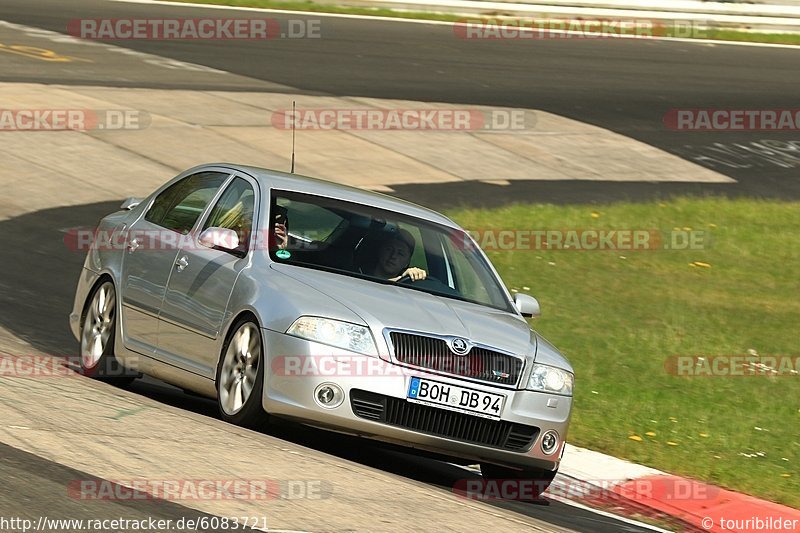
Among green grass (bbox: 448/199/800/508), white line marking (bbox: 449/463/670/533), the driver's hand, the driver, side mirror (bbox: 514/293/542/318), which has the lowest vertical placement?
green grass (bbox: 448/199/800/508)

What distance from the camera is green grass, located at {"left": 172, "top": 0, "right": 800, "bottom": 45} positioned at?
31.5m

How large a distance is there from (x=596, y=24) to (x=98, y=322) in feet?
79.9

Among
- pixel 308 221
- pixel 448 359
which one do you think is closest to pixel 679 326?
pixel 308 221

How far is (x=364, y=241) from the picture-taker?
8.95 metres

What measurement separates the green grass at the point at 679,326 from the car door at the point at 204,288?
2.83 m

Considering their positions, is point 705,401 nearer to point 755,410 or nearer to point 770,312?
point 755,410

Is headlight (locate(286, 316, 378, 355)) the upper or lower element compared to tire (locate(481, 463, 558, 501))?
upper

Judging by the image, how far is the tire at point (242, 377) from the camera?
8.04 meters

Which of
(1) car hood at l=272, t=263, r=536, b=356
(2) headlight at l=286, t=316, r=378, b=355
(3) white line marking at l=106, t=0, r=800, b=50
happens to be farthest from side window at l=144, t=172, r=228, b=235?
(3) white line marking at l=106, t=0, r=800, b=50

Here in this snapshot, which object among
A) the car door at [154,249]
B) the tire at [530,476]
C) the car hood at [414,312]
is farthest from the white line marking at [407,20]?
the tire at [530,476]

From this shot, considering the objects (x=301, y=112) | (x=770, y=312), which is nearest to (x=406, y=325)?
(x=770, y=312)

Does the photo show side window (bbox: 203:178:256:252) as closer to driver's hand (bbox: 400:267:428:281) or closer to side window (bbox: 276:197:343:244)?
side window (bbox: 276:197:343:244)

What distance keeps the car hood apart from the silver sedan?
1cm

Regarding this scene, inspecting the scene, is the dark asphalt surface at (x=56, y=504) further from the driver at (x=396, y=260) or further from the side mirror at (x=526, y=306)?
the side mirror at (x=526, y=306)
